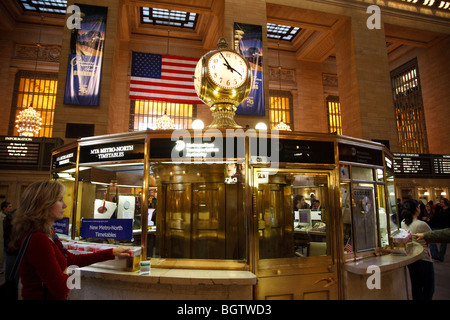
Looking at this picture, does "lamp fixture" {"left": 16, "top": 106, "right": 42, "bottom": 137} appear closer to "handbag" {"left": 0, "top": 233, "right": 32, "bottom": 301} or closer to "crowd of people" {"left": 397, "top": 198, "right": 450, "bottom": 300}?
"handbag" {"left": 0, "top": 233, "right": 32, "bottom": 301}

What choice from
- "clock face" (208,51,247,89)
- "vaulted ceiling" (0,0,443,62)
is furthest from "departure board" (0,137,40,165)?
"clock face" (208,51,247,89)

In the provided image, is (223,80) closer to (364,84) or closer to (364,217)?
(364,217)

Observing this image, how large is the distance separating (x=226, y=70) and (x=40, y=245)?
127 inches

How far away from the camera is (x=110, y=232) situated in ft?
10.4

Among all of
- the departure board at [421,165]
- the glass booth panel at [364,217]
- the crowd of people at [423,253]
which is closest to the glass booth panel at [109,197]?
the glass booth panel at [364,217]

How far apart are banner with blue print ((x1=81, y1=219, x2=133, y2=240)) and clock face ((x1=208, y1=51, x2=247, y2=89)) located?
91.3 inches

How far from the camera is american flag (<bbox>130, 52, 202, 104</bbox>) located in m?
11.5

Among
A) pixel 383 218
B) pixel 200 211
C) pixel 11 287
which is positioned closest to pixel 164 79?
pixel 200 211

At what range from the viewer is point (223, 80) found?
13.1ft

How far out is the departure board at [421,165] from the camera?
49.0 ft
